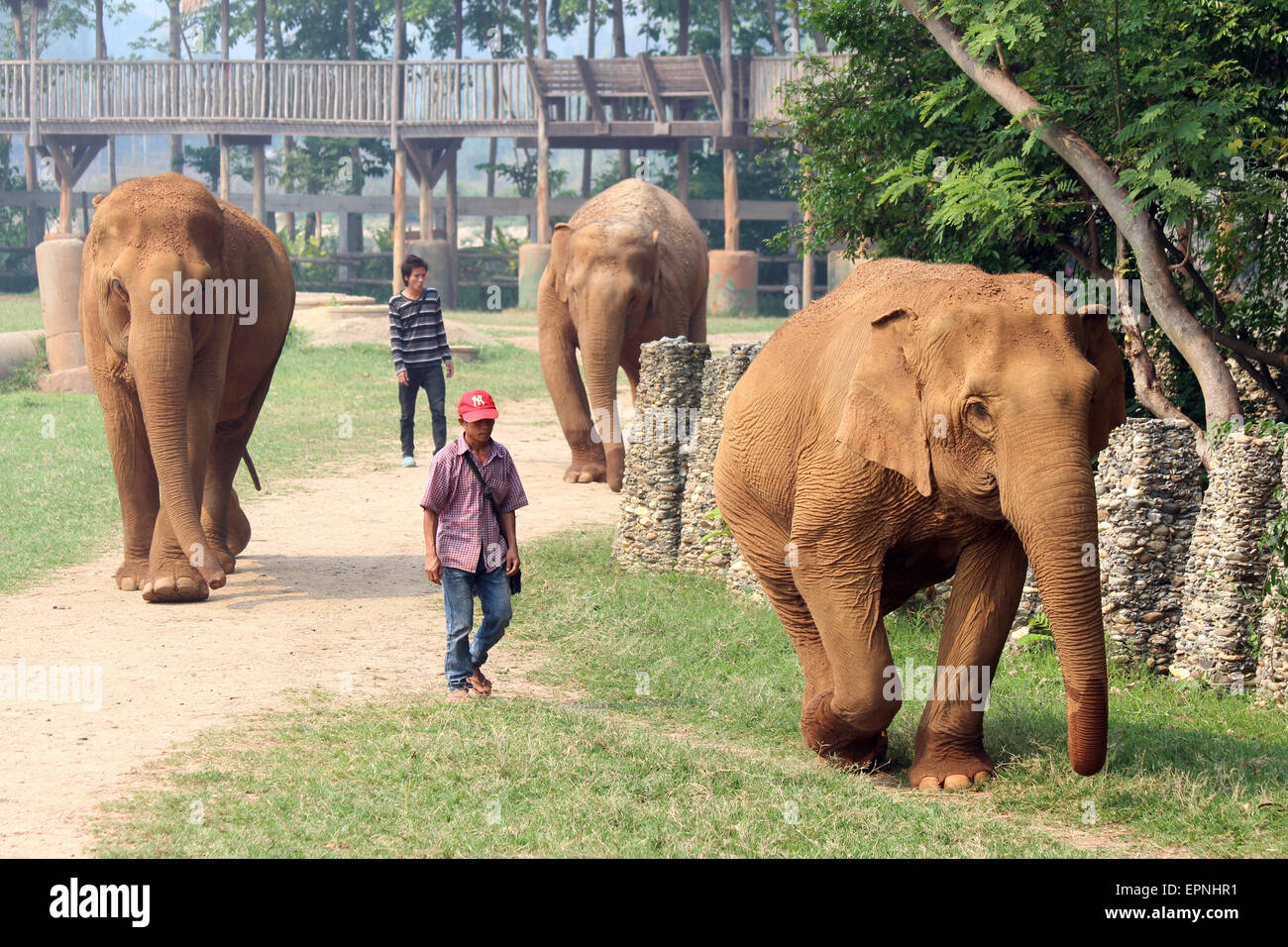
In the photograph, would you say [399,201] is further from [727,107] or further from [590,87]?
[727,107]

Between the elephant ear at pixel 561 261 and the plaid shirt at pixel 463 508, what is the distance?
7.85 m

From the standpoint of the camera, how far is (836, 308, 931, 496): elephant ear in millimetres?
5762

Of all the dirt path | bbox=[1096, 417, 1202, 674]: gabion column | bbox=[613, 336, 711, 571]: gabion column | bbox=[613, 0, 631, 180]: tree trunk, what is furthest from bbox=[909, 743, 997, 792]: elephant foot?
bbox=[613, 0, 631, 180]: tree trunk

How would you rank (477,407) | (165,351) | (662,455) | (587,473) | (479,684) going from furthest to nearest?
(587,473)
(662,455)
(165,351)
(479,684)
(477,407)

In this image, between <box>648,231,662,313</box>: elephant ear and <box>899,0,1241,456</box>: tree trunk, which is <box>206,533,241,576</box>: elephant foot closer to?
<box>648,231,662,313</box>: elephant ear

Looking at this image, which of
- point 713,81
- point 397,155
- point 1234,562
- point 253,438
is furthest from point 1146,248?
point 397,155

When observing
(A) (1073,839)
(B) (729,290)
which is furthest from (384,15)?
(A) (1073,839)

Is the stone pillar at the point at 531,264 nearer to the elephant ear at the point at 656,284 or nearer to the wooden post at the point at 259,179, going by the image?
the wooden post at the point at 259,179

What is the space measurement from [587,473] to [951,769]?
8.86 meters

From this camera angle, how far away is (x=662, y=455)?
10883 millimetres

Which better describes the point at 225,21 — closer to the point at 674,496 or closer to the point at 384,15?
the point at 384,15

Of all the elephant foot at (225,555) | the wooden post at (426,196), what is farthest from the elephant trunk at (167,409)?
the wooden post at (426,196)
